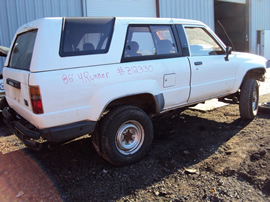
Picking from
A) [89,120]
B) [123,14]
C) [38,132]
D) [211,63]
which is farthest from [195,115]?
[123,14]

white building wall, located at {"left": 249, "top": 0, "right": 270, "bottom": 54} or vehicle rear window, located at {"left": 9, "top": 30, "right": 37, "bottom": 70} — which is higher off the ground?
white building wall, located at {"left": 249, "top": 0, "right": 270, "bottom": 54}

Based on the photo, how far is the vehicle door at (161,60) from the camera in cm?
356

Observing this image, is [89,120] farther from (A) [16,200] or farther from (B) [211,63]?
(B) [211,63]

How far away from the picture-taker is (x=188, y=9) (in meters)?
13.1

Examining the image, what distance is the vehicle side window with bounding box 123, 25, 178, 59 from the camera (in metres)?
3.58

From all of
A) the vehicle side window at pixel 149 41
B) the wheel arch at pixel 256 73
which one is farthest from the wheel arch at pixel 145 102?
the wheel arch at pixel 256 73

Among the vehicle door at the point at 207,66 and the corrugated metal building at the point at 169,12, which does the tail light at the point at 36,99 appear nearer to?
the vehicle door at the point at 207,66

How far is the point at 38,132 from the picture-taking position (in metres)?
3.00

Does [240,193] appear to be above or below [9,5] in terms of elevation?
below

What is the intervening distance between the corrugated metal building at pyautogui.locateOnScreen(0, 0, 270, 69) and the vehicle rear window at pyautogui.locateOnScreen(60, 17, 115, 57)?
19.4 ft

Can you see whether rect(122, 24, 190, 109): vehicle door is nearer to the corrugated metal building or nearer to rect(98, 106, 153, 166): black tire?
rect(98, 106, 153, 166): black tire

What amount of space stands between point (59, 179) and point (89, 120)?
0.90 meters

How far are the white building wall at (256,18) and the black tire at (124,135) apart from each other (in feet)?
53.4

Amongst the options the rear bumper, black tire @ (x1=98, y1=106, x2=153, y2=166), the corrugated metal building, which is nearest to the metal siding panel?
the corrugated metal building
